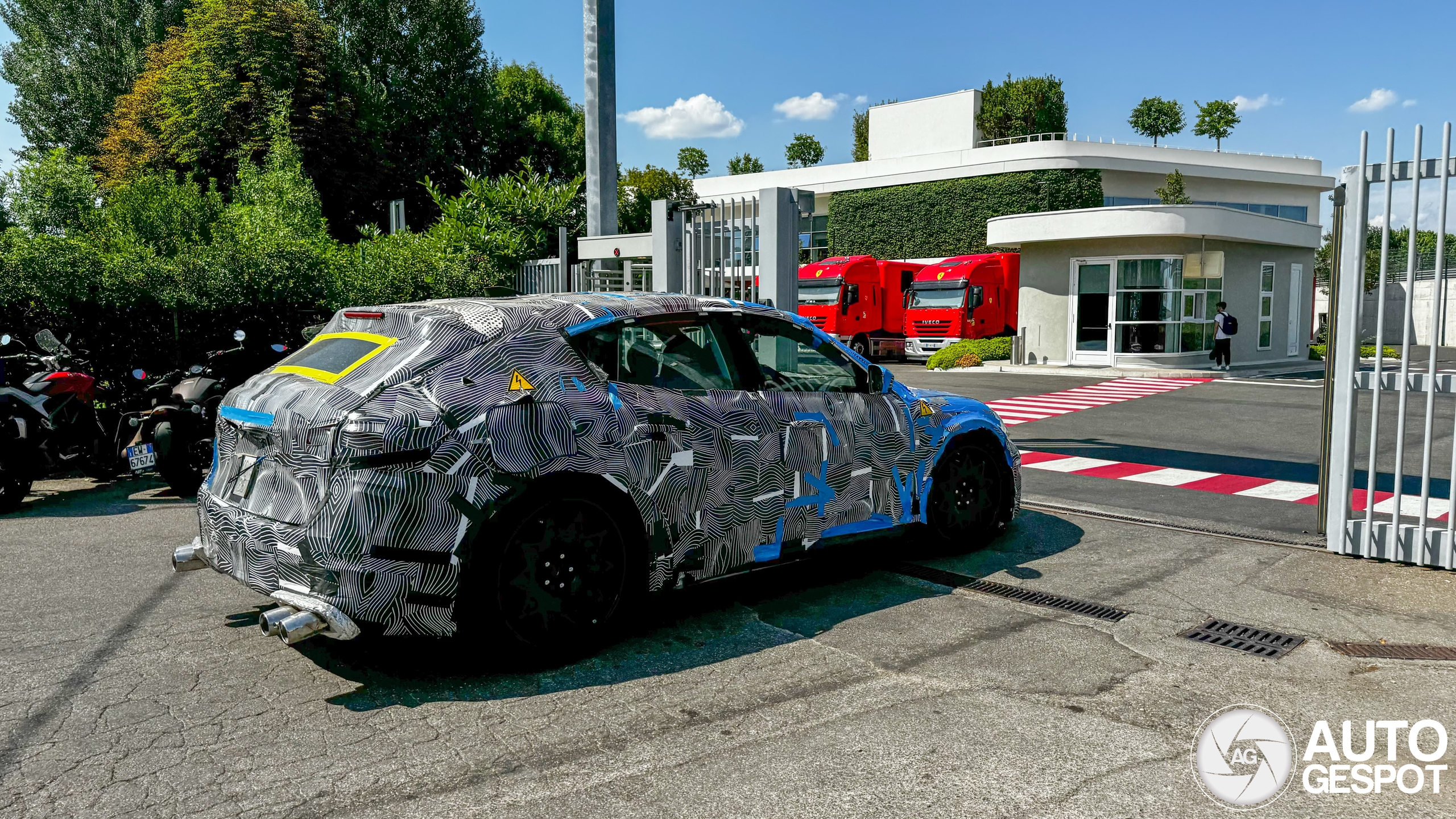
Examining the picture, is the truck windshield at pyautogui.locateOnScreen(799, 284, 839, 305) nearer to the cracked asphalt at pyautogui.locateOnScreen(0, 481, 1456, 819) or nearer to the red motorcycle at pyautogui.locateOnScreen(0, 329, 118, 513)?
the red motorcycle at pyautogui.locateOnScreen(0, 329, 118, 513)

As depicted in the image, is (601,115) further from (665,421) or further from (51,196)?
(51,196)

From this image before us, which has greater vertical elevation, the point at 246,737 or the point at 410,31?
the point at 410,31

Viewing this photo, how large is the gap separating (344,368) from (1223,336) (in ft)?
87.8

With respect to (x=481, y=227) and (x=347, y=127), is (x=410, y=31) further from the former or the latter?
(x=481, y=227)

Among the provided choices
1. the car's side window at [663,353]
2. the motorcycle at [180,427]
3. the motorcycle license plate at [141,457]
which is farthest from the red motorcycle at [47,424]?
the car's side window at [663,353]

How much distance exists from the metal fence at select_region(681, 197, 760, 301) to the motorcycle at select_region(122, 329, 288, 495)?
4.04 metres

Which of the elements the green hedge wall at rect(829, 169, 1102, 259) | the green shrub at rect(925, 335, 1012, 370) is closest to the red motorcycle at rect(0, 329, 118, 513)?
the green shrub at rect(925, 335, 1012, 370)

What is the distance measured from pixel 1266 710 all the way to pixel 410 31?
46963 mm

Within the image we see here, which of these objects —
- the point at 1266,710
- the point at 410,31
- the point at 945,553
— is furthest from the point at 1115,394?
the point at 410,31

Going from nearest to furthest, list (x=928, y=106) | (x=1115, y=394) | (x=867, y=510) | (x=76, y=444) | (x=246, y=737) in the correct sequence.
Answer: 1. (x=246, y=737)
2. (x=867, y=510)
3. (x=76, y=444)
4. (x=1115, y=394)
5. (x=928, y=106)

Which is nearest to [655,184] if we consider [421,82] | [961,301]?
[421,82]

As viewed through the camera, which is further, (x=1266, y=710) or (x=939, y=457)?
(x=939, y=457)

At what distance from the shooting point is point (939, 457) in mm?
6363

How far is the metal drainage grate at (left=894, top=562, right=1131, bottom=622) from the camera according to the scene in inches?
215
